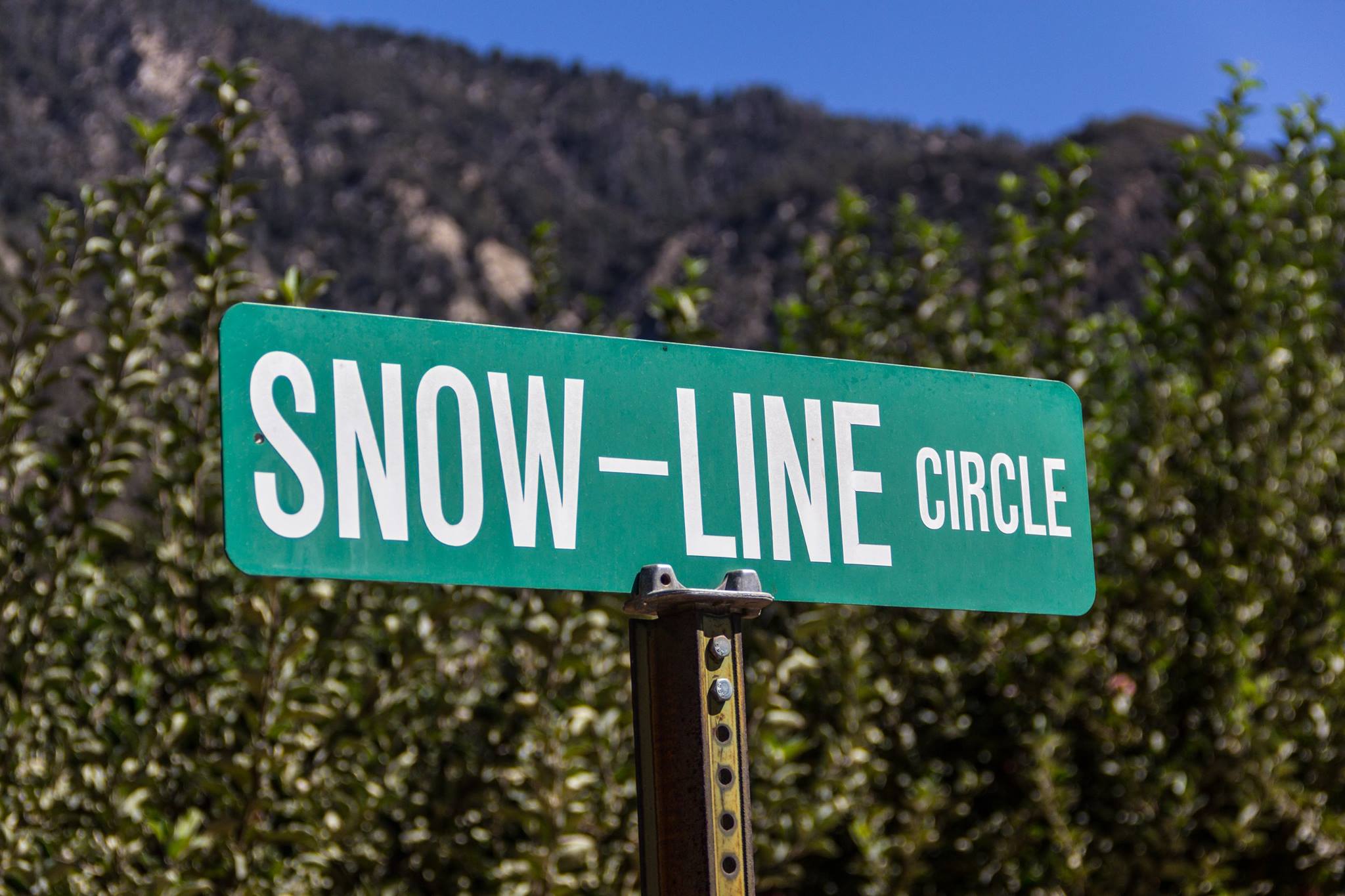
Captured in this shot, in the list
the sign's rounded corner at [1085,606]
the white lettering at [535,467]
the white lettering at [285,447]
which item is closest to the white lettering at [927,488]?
the sign's rounded corner at [1085,606]

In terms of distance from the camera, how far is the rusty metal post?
1637mm

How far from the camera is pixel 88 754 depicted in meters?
3.56

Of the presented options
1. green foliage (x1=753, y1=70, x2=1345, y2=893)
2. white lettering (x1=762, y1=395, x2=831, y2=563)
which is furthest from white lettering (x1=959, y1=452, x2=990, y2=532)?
green foliage (x1=753, y1=70, x2=1345, y2=893)

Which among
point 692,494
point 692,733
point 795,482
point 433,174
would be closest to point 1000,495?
point 795,482

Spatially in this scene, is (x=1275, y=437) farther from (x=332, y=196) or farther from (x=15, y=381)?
(x=332, y=196)

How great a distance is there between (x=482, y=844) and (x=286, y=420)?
2.75m

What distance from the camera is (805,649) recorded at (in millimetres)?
4898

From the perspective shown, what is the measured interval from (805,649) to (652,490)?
3225mm

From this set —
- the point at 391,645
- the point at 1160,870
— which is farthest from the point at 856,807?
the point at 391,645

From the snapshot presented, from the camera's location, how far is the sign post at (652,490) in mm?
1629

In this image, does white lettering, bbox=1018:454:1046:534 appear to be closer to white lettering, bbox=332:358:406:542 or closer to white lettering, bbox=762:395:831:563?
white lettering, bbox=762:395:831:563

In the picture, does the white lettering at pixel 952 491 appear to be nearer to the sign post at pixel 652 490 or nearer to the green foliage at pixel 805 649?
the sign post at pixel 652 490

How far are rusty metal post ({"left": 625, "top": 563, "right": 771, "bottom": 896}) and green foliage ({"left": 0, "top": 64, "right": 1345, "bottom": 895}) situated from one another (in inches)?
75.6

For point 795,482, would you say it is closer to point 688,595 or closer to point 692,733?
point 688,595
